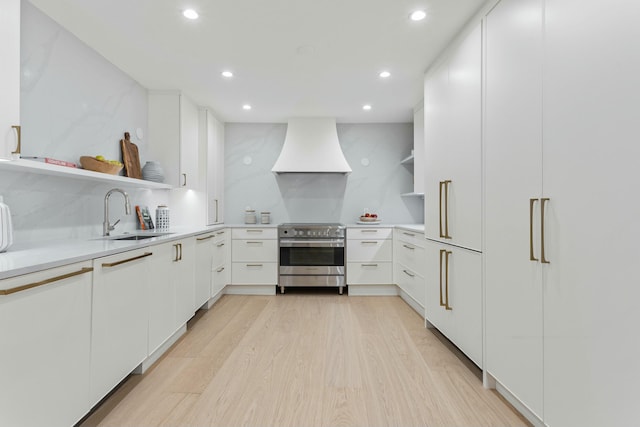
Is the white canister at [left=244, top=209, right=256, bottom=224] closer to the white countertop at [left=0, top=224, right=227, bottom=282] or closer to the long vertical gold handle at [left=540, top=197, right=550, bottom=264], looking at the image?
the white countertop at [left=0, top=224, right=227, bottom=282]

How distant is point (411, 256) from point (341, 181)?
1654 millimetres

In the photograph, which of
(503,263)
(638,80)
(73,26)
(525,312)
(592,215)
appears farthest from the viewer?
(73,26)

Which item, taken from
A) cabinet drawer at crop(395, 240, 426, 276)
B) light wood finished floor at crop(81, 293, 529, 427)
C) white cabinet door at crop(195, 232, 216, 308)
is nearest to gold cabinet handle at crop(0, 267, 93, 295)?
light wood finished floor at crop(81, 293, 529, 427)

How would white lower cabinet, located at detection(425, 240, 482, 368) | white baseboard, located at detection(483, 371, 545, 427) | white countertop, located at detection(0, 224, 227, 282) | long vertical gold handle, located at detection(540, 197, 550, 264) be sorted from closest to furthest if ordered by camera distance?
white countertop, located at detection(0, 224, 227, 282) → long vertical gold handle, located at detection(540, 197, 550, 264) → white baseboard, located at detection(483, 371, 545, 427) → white lower cabinet, located at detection(425, 240, 482, 368)

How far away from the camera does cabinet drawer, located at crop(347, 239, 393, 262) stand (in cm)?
388

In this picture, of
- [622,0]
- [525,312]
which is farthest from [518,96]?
[525,312]

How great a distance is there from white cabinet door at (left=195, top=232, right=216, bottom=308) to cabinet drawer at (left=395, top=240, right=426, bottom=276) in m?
2.12

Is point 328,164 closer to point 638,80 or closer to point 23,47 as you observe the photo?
point 23,47

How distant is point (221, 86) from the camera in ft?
10.3

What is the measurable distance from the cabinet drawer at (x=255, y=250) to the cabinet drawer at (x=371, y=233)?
973 millimetres

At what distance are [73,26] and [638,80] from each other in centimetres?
302

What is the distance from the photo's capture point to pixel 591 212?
1.10 meters

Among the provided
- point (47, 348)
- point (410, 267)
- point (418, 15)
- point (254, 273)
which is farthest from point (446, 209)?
point (254, 273)

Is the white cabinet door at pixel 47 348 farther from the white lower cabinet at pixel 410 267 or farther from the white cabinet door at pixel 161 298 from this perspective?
the white lower cabinet at pixel 410 267
